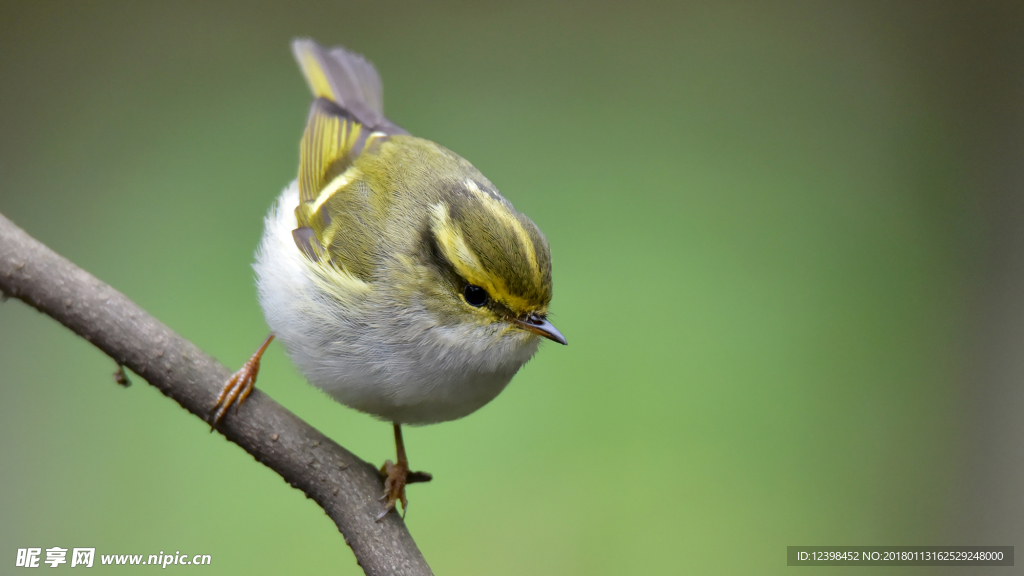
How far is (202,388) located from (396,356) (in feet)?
1.70

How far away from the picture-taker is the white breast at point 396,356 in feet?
7.41

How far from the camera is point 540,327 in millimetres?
2246

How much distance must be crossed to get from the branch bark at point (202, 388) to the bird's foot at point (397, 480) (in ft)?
0.13

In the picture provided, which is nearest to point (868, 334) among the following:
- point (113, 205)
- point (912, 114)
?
point (912, 114)

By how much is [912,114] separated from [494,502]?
3.93m

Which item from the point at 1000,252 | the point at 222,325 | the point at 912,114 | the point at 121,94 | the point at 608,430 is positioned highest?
the point at 912,114

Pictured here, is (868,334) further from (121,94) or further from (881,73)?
(121,94)

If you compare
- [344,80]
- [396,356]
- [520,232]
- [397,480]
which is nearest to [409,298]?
[396,356]

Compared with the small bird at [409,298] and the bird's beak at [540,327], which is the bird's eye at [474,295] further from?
the bird's beak at [540,327]

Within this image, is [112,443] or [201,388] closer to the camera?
[201,388]

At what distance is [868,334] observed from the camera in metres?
4.79

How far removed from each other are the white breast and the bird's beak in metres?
0.03

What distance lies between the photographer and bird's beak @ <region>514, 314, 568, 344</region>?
222 centimetres

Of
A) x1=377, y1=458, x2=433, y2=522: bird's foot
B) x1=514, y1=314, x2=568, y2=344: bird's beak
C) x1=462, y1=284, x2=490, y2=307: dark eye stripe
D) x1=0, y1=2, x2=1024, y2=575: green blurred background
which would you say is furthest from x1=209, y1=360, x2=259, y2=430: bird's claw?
x1=0, y1=2, x2=1024, y2=575: green blurred background
